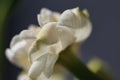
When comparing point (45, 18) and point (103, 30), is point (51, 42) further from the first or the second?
point (103, 30)

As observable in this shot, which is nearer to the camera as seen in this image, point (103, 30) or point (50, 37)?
point (50, 37)

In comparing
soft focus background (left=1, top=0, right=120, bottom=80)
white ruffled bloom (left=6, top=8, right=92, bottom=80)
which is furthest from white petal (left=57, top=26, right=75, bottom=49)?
soft focus background (left=1, top=0, right=120, bottom=80)

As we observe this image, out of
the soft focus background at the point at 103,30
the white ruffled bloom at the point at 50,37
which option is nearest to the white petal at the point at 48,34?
the white ruffled bloom at the point at 50,37

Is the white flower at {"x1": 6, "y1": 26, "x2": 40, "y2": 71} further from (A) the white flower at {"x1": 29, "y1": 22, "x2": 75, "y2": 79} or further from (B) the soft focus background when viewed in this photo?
(B) the soft focus background

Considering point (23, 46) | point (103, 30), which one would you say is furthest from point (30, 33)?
point (103, 30)

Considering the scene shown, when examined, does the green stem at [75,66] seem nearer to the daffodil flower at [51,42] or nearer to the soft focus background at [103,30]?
the daffodil flower at [51,42]

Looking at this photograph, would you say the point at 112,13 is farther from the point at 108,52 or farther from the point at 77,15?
the point at 77,15
